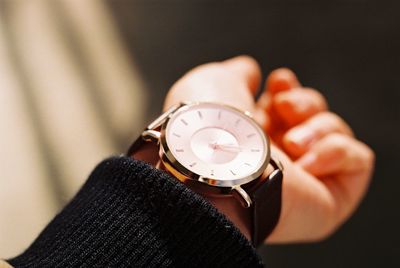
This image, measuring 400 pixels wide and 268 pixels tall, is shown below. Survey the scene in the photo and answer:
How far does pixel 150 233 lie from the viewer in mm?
494

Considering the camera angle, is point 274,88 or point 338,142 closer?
point 338,142

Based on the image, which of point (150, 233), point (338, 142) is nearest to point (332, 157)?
point (338, 142)

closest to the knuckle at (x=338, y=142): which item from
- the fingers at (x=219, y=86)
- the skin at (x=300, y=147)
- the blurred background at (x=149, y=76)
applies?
the skin at (x=300, y=147)

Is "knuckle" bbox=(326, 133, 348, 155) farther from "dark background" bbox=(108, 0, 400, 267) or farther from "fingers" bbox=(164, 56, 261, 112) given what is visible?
"dark background" bbox=(108, 0, 400, 267)

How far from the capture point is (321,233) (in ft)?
2.55

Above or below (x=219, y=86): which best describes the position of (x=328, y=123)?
below

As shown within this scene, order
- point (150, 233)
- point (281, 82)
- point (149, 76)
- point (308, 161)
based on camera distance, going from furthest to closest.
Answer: point (149, 76), point (281, 82), point (308, 161), point (150, 233)

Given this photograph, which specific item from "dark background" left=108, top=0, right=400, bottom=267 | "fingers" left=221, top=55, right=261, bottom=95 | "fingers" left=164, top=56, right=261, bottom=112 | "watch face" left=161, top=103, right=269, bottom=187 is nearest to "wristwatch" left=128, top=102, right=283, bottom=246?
"watch face" left=161, top=103, right=269, bottom=187

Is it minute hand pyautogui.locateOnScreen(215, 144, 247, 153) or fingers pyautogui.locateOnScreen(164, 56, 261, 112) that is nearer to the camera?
minute hand pyautogui.locateOnScreen(215, 144, 247, 153)

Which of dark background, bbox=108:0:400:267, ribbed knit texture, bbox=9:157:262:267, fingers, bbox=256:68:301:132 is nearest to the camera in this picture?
ribbed knit texture, bbox=9:157:262:267

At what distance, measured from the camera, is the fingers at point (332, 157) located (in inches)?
28.0

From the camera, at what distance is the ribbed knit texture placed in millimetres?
488

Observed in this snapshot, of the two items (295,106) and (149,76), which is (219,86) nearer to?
(295,106)

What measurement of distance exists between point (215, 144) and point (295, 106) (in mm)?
253
